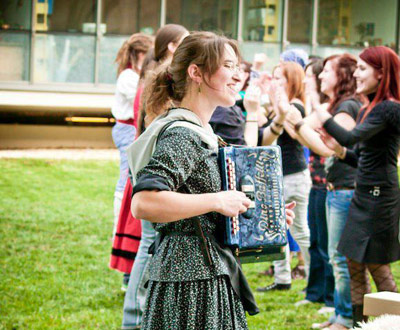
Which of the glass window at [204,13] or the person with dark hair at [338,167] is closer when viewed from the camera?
the person with dark hair at [338,167]

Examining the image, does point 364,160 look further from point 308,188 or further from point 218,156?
point 218,156

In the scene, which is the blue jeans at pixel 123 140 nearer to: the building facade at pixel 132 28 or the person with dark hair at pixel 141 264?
the person with dark hair at pixel 141 264

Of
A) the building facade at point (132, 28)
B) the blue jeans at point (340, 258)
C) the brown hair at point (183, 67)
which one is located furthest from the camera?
the building facade at point (132, 28)

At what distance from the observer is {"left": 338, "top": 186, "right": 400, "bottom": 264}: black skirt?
15.4 ft

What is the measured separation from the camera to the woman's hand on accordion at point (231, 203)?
2.55 metres

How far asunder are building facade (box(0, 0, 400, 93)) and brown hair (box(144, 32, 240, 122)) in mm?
14663

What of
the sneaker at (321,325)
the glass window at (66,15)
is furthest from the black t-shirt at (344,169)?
the glass window at (66,15)

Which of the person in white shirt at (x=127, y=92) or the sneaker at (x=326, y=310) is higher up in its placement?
the person in white shirt at (x=127, y=92)

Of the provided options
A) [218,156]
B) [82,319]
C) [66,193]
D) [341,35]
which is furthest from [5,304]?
[341,35]

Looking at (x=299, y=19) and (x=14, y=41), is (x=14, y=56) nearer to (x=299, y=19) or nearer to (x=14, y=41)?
(x=14, y=41)

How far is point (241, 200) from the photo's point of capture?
2.62 m

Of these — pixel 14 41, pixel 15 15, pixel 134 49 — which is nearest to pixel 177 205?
pixel 134 49

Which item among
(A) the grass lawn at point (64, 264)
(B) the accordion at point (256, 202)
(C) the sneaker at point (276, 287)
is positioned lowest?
(A) the grass lawn at point (64, 264)

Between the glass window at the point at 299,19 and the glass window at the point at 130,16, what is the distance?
3.99 m
